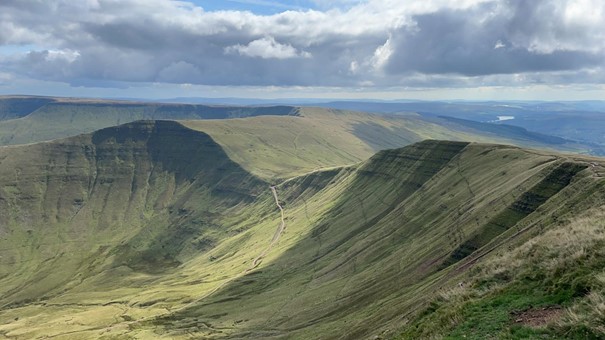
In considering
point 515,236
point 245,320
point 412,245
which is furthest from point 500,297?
point 245,320

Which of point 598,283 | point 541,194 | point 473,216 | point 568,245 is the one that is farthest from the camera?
point 473,216

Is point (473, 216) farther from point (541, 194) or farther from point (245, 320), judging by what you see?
point (245, 320)

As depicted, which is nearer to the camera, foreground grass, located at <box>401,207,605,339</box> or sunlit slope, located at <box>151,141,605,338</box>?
foreground grass, located at <box>401,207,605,339</box>

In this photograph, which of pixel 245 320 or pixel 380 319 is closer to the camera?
pixel 380 319

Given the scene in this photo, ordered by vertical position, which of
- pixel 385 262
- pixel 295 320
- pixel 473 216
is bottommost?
pixel 295 320

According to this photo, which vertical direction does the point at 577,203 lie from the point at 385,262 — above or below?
above

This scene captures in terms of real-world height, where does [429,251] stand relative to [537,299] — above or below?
below

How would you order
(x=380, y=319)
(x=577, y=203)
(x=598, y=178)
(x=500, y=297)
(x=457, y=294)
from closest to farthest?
(x=500, y=297) < (x=457, y=294) < (x=380, y=319) < (x=577, y=203) < (x=598, y=178)

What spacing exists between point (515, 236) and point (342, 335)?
51.9 m

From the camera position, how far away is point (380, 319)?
9525 cm

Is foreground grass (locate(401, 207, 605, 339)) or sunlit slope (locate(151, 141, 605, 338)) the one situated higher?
foreground grass (locate(401, 207, 605, 339))

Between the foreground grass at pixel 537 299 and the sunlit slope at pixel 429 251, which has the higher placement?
the foreground grass at pixel 537 299

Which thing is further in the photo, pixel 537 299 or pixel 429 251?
pixel 429 251

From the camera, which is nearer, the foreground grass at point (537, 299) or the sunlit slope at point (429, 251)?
the foreground grass at point (537, 299)
